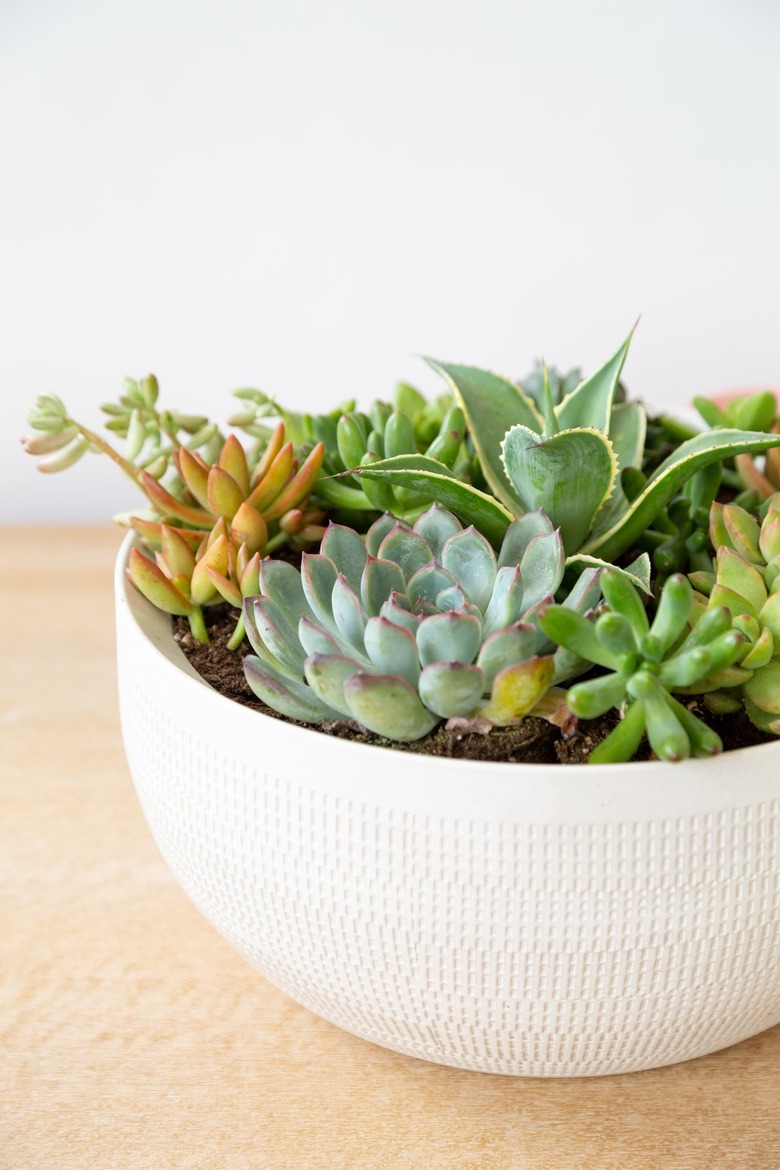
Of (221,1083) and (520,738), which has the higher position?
(520,738)

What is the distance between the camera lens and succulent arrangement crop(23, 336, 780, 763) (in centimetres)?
42

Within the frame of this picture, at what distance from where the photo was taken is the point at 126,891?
2.33 feet

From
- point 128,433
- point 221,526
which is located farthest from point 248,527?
point 128,433

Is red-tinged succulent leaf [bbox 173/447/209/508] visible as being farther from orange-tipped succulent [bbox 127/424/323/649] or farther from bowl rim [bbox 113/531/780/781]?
bowl rim [bbox 113/531/780/781]

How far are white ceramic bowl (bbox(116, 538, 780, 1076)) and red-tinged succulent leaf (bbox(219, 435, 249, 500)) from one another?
5.3 inches

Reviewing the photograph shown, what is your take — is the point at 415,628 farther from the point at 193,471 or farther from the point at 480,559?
the point at 193,471

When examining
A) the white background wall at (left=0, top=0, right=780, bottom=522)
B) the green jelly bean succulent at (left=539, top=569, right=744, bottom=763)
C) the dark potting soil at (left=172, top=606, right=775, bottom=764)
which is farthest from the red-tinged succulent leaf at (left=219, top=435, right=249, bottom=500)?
the white background wall at (left=0, top=0, right=780, bottom=522)

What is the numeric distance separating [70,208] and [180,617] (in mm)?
948

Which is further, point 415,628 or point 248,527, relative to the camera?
point 248,527

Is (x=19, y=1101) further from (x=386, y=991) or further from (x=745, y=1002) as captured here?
(x=745, y=1002)

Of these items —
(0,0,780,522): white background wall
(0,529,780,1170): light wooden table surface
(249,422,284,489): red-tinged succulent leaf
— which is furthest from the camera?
(0,0,780,522): white background wall

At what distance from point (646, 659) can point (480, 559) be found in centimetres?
10

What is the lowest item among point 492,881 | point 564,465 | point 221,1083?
point 221,1083

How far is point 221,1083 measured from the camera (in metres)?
0.54
